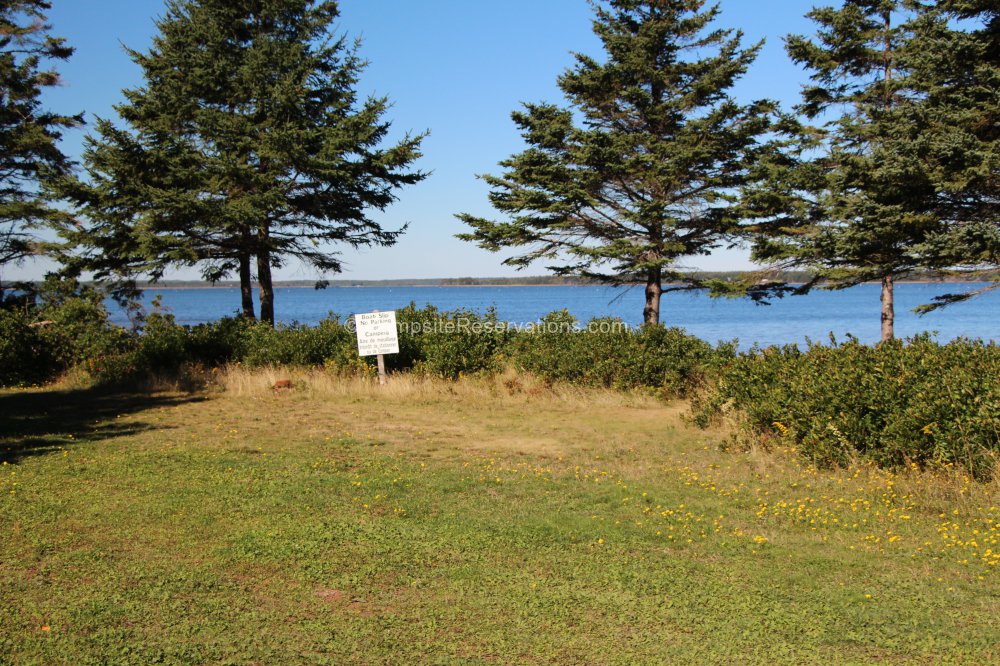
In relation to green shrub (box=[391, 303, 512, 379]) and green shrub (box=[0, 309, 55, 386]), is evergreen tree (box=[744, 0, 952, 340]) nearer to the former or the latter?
green shrub (box=[391, 303, 512, 379])

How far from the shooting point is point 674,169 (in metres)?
19.6

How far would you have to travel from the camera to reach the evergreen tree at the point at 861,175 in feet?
52.7

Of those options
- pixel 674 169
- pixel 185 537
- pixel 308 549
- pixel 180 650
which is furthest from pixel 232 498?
pixel 674 169

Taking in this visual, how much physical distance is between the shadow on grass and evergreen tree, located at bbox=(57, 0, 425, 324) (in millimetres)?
5275

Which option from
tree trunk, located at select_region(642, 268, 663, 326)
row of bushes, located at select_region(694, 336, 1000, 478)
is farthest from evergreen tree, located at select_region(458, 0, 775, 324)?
row of bushes, located at select_region(694, 336, 1000, 478)

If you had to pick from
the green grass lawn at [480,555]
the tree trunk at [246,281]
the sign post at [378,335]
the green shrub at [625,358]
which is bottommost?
the green grass lawn at [480,555]

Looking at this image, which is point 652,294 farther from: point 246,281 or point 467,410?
point 246,281

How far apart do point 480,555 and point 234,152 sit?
59.5ft

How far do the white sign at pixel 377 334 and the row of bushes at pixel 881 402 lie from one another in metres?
7.84

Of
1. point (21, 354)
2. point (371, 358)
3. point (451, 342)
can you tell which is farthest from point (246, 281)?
point (451, 342)

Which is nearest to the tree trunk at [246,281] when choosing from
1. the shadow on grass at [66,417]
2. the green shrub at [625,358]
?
the shadow on grass at [66,417]

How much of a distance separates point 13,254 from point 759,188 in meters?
23.1

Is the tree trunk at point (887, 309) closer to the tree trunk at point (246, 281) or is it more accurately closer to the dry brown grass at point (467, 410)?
the dry brown grass at point (467, 410)

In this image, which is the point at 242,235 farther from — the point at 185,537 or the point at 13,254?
the point at 185,537
